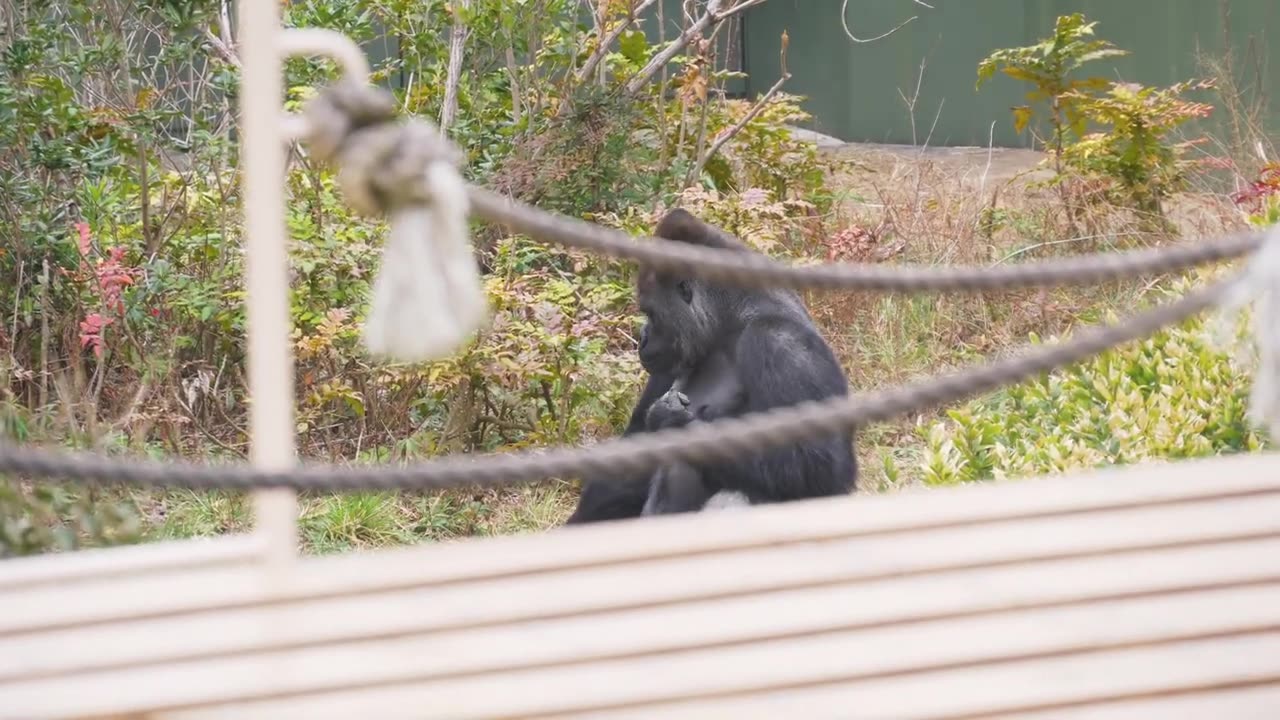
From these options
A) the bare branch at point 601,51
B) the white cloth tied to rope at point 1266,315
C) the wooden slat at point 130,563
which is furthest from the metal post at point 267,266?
the bare branch at point 601,51

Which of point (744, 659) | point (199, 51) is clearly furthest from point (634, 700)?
point (199, 51)

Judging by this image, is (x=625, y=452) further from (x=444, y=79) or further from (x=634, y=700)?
(x=444, y=79)

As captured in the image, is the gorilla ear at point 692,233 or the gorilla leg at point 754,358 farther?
the gorilla ear at point 692,233

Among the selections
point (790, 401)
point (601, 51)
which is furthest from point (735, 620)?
point (601, 51)

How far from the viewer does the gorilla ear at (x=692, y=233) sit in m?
4.22

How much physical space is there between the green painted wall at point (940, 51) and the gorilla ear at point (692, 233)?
6.90 metres

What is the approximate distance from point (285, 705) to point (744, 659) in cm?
58

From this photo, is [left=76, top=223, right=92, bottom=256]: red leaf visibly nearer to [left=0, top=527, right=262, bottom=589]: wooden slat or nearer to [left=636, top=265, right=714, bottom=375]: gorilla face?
[left=636, top=265, right=714, bottom=375]: gorilla face

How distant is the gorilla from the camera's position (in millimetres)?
4035

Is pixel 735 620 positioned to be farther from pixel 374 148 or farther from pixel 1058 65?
pixel 1058 65

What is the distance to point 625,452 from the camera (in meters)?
1.76

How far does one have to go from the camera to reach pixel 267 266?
1.93 m

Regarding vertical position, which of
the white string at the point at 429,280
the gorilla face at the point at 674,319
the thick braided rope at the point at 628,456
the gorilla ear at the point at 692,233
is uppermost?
the white string at the point at 429,280

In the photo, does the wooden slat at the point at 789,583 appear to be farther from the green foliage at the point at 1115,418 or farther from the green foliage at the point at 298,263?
the green foliage at the point at 298,263
